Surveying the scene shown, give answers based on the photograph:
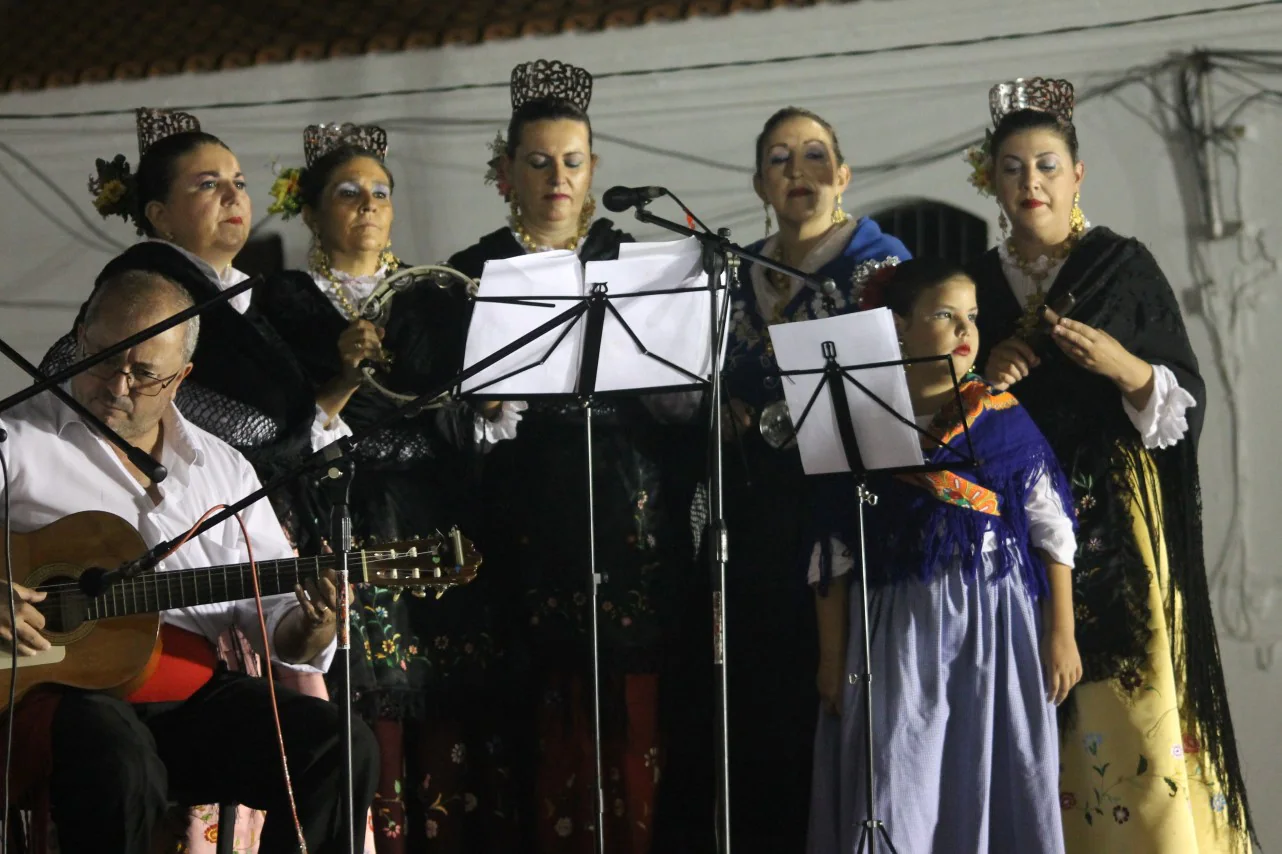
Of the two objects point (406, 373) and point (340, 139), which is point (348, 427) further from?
point (340, 139)

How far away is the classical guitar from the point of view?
295cm

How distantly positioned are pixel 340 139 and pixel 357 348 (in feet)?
2.70

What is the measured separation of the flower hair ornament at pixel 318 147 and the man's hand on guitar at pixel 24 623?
1701mm

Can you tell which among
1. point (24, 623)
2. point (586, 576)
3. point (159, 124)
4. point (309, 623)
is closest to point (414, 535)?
point (586, 576)

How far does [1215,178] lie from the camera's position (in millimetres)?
3988

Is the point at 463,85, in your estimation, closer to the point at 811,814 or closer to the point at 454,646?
the point at 454,646

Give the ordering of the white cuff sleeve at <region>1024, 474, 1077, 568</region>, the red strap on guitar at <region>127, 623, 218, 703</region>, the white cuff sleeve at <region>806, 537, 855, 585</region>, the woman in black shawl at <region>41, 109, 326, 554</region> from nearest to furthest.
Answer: the red strap on guitar at <region>127, 623, 218, 703</region>
the white cuff sleeve at <region>1024, 474, 1077, 568</region>
the white cuff sleeve at <region>806, 537, 855, 585</region>
the woman in black shawl at <region>41, 109, 326, 554</region>

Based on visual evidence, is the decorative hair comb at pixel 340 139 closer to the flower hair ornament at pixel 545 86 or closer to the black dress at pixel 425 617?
the flower hair ornament at pixel 545 86

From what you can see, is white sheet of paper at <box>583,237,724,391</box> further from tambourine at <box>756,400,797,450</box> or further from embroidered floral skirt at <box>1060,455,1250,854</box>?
embroidered floral skirt at <box>1060,455,1250,854</box>

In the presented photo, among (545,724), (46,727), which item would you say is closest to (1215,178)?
(545,724)

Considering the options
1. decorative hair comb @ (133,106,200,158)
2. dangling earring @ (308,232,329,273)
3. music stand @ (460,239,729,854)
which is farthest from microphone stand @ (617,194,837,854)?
decorative hair comb @ (133,106,200,158)

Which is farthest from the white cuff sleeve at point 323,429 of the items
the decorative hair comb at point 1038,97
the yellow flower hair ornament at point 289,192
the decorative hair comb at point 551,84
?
the decorative hair comb at point 1038,97

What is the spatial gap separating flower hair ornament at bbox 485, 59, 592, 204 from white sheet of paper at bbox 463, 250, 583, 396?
1.10 m

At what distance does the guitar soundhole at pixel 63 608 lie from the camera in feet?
9.80
